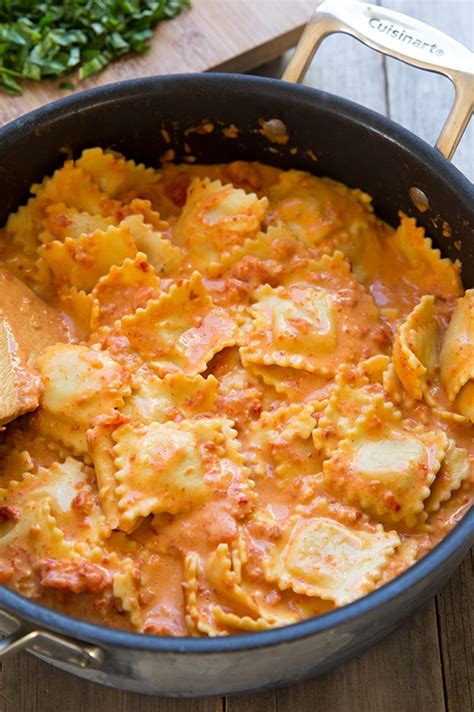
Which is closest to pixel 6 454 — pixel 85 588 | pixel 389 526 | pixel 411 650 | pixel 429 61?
pixel 85 588

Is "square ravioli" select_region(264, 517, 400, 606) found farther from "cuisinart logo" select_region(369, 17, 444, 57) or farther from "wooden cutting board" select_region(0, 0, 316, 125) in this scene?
"wooden cutting board" select_region(0, 0, 316, 125)

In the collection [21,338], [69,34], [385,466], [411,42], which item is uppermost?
[411,42]

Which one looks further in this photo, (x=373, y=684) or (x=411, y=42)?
(x=411, y=42)

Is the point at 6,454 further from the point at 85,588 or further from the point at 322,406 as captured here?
the point at 322,406

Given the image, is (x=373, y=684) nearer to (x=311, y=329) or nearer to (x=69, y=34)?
(x=311, y=329)

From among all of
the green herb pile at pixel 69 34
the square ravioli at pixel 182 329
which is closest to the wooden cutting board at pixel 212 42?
the green herb pile at pixel 69 34

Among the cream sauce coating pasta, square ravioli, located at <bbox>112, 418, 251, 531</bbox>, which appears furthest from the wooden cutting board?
square ravioli, located at <bbox>112, 418, 251, 531</bbox>

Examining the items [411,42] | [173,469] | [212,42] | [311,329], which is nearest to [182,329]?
[311,329]
